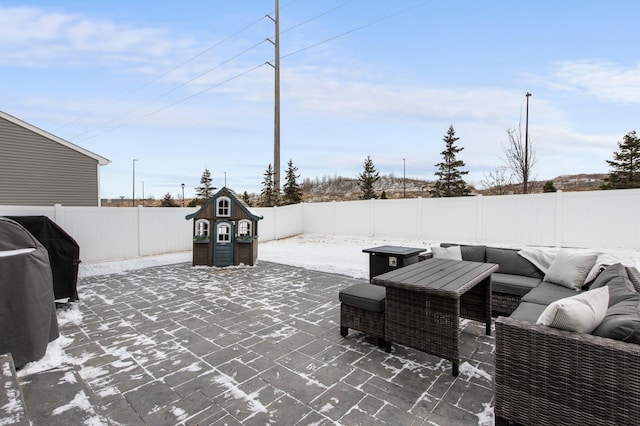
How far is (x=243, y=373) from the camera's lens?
8.22 ft

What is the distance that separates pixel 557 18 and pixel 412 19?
146 inches

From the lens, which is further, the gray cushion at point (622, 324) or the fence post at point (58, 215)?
the fence post at point (58, 215)

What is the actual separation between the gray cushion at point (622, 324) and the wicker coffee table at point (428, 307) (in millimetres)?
813

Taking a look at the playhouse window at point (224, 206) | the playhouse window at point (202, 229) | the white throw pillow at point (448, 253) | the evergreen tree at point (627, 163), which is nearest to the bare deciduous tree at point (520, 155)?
the evergreen tree at point (627, 163)

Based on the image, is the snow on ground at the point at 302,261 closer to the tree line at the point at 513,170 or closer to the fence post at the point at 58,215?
the fence post at the point at 58,215

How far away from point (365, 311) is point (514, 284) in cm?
199

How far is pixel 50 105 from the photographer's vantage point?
47.0 ft

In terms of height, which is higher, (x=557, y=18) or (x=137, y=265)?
(x=557, y=18)

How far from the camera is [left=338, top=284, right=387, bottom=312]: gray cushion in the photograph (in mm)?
2893

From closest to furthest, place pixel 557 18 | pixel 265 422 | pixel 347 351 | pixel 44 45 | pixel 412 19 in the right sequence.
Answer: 1. pixel 265 422
2. pixel 347 351
3. pixel 557 18
4. pixel 412 19
5. pixel 44 45

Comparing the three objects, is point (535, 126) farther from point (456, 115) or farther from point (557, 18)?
point (557, 18)

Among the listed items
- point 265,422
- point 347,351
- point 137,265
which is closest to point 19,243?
point 265,422

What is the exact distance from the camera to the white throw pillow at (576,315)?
1.71 metres

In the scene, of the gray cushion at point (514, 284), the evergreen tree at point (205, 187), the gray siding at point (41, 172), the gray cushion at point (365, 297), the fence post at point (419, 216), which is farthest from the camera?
the evergreen tree at point (205, 187)
